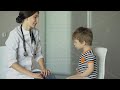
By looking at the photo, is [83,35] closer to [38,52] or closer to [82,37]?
[82,37]

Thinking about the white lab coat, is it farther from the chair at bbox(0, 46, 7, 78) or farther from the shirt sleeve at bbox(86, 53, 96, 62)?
the shirt sleeve at bbox(86, 53, 96, 62)

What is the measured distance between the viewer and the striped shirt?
181cm

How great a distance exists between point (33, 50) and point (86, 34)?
328mm

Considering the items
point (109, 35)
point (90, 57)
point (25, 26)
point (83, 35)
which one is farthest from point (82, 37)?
point (25, 26)

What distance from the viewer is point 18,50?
1.80 metres

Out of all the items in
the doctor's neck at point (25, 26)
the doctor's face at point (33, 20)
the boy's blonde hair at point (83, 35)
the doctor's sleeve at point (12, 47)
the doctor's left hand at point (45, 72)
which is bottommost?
the doctor's left hand at point (45, 72)

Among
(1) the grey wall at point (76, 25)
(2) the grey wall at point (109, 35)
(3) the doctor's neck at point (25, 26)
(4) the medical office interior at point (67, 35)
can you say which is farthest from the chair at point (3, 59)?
(2) the grey wall at point (109, 35)

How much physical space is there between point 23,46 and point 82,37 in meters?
0.35

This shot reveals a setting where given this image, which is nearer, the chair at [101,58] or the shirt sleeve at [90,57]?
the shirt sleeve at [90,57]

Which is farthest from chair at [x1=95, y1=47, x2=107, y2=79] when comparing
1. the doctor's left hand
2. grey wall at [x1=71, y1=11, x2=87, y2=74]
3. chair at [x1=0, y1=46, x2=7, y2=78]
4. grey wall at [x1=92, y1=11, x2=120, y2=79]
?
chair at [x1=0, y1=46, x2=7, y2=78]

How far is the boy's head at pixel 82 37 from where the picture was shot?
5.95 ft

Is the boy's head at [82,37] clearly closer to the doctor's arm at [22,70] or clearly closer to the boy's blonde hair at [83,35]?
the boy's blonde hair at [83,35]

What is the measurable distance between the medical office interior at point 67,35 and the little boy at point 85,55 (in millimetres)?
43
